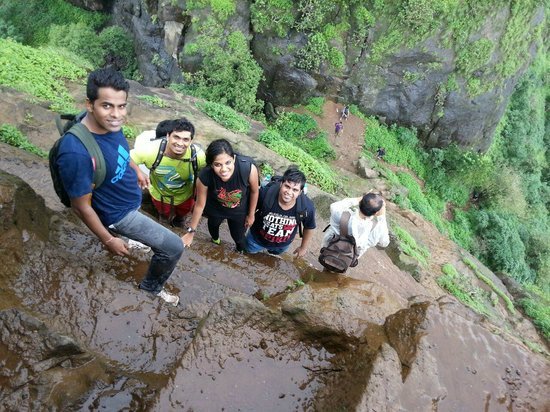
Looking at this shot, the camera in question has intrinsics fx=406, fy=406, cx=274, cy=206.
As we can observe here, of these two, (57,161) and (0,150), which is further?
(0,150)

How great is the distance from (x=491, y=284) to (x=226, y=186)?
421 inches

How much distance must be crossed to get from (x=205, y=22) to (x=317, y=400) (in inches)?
560

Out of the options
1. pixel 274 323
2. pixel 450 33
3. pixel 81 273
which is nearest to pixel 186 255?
pixel 81 273

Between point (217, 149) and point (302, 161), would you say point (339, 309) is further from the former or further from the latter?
point (302, 161)

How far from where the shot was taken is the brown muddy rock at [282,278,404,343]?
2.96 meters

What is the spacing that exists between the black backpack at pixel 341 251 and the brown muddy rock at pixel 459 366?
1.58m

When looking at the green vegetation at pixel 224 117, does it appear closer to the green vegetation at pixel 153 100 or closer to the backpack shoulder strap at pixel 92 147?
the green vegetation at pixel 153 100

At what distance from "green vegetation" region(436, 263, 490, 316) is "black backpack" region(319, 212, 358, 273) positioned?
248 inches

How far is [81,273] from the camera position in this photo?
3.23m

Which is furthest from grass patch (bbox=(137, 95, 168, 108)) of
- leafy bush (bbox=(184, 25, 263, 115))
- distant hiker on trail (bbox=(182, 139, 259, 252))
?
distant hiker on trail (bbox=(182, 139, 259, 252))

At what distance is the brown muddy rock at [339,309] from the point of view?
2961 millimetres

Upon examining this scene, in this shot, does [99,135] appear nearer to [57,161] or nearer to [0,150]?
[57,161]

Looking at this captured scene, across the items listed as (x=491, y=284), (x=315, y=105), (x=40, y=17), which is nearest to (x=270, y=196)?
(x=491, y=284)

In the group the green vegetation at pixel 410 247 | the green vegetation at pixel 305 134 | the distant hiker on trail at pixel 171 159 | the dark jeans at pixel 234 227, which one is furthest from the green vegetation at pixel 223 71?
the distant hiker on trail at pixel 171 159
